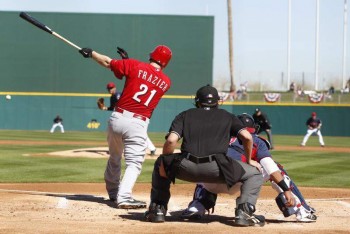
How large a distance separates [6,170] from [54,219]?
26.5 ft

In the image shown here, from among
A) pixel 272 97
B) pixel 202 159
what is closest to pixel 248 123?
pixel 202 159

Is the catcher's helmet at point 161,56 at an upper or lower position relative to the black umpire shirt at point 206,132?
upper

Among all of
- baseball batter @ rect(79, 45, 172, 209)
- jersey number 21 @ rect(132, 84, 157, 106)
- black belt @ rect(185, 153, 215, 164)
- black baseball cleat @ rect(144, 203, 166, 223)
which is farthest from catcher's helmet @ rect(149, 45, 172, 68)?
black baseball cleat @ rect(144, 203, 166, 223)

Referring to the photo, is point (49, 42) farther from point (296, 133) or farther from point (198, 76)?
point (296, 133)

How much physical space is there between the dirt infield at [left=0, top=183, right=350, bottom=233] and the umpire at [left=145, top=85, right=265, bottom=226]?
0.37 m

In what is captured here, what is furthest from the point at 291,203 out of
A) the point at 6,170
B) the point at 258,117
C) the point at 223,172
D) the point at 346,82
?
the point at 346,82

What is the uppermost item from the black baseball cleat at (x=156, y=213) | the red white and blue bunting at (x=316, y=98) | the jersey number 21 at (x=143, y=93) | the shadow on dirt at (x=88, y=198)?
the jersey number 21 at (x=143, y=93)

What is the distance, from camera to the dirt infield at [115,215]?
298 inches

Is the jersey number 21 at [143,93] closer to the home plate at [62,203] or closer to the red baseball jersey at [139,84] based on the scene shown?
the red baseball jersey at [139,84]

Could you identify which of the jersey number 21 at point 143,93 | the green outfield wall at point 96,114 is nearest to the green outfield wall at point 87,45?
the green outfield wall at point 96,114

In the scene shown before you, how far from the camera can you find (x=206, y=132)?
25.3 feet

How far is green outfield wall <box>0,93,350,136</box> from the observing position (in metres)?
48.3

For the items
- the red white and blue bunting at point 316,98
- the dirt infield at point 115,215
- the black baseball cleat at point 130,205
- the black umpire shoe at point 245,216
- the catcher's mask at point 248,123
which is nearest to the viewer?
the dirt infield at point 115,215

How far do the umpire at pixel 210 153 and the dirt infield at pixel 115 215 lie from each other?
0.37 m
